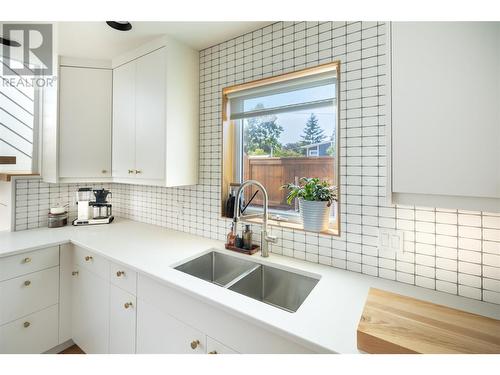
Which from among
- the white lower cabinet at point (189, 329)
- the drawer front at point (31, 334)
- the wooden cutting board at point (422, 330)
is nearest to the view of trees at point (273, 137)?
the wooden cutting board at point (422, 330)

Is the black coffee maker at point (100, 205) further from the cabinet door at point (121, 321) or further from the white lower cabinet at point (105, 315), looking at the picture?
the cabinet door at point (121, 321)

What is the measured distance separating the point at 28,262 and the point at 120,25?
1.61m

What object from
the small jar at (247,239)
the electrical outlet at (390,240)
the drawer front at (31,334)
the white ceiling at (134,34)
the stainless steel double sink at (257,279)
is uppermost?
the white ceiling at (134,34)

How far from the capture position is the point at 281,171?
5.34 feet

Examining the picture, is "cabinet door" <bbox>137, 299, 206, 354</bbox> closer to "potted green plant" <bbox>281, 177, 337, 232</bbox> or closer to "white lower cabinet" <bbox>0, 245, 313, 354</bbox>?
"white lower cabinet" <bbox>0, 245, 313, 354</bbox>

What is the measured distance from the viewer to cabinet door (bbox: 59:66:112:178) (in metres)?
1.87

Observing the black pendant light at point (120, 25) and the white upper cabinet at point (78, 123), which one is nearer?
the black pendant light at point (120, 25)

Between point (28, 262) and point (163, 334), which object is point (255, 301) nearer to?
point (163, 334)

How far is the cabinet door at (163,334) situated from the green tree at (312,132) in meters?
1.21

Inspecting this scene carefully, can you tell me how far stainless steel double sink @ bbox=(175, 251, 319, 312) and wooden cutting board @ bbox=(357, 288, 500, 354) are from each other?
0.41m

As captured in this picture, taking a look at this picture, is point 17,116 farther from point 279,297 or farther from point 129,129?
point 279,297

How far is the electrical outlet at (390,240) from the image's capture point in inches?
44.2
